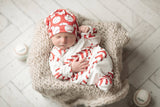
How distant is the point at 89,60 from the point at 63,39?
0.69 ft

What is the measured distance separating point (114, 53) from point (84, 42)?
0.61 feet

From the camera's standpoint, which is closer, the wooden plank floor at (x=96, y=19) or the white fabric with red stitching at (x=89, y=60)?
the white fabric with red stitching at (x=89, y=60)

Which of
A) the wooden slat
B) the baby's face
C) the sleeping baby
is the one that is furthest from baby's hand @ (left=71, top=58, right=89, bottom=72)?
the wooden slat

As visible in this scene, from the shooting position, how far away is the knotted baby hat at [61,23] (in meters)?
1.13

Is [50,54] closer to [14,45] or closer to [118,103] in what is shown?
[14,45]

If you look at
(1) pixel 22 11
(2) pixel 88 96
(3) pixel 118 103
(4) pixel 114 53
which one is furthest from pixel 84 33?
(1) pixel 22 11

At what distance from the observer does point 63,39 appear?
115 cm

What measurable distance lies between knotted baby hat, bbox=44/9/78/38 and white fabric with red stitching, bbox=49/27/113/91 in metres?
0.11

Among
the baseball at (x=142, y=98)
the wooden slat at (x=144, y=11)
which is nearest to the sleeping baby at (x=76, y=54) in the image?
the baseball at (x=142, y=98)

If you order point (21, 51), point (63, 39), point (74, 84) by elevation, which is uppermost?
point (63, 39)

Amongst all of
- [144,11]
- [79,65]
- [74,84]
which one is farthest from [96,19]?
[74,84]

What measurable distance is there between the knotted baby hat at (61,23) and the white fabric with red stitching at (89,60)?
0.11 metres

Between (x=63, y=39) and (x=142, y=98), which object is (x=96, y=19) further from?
(x=142, y=98)

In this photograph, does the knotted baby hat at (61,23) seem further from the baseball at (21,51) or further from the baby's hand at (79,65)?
the baseball at (21,51)
